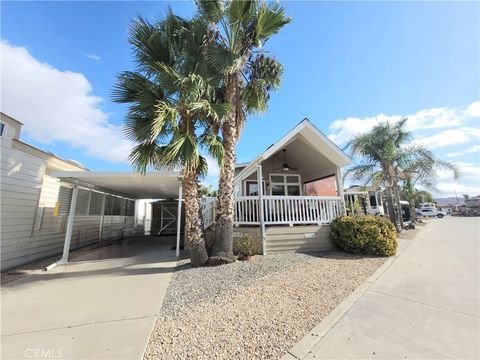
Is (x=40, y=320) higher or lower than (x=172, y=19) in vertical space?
lower

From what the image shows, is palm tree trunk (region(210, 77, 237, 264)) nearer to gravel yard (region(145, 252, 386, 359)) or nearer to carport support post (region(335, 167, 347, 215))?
gravel yard (region(145, 252, 386, 359))

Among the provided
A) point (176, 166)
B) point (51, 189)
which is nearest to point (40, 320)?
point (176, 166)

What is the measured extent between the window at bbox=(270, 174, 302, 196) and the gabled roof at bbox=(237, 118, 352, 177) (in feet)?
8.81

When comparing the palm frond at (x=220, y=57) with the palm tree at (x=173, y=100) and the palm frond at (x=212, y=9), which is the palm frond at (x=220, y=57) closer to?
the palm tree at (x=173, y=100)

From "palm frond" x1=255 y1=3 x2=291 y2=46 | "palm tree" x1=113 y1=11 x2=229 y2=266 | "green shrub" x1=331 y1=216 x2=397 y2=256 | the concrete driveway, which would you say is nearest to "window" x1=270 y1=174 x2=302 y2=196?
"green shrub" x1=331 y1=216 x2=397 y2=256

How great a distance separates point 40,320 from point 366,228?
8.90 m

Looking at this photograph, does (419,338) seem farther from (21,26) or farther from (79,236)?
(79,236)

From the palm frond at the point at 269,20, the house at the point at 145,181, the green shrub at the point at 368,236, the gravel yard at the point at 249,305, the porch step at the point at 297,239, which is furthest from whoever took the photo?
the porch step at the point at 297,239

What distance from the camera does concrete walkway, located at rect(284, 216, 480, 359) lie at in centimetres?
279

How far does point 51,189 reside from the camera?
9656mm

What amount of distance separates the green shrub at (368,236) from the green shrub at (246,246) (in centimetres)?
323

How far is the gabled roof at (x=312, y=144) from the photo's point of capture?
8.90m

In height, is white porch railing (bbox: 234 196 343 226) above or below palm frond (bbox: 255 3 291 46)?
below

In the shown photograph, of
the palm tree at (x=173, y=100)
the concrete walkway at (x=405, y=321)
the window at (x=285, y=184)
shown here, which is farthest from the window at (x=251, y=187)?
the concrete walkway at (x=405, y=321)
